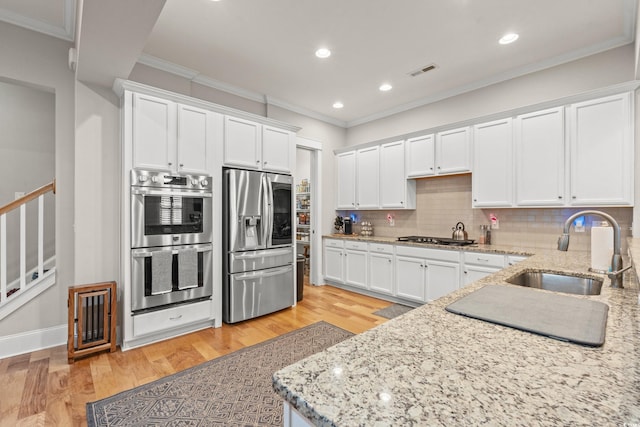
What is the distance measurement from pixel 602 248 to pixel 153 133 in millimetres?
3561

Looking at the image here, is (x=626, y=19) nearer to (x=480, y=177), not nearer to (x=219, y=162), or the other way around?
(x=480, y=177)

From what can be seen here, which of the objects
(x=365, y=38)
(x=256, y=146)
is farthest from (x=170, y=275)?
(x=365, y=38)

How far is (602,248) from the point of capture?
66.8 inches

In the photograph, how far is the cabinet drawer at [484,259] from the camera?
3.25 meters

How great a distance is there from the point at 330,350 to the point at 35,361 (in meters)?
3.14

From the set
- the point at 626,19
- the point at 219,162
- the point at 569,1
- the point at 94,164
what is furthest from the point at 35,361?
the point at 626,19

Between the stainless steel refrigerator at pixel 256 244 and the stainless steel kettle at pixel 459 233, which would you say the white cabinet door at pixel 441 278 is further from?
the stainless steel refrigerator at pixel 256 244

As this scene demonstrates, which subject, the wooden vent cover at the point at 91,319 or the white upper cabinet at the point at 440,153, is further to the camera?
the white upper cabinet at the point at 440,153

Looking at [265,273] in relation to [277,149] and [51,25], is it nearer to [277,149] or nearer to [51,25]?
[277,149]

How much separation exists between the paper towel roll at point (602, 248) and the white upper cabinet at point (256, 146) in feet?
10.2

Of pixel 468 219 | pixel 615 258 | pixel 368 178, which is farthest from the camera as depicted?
pixel 368 178

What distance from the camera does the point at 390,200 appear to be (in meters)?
4.64

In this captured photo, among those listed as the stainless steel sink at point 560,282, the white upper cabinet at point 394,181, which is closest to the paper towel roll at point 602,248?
the stainless steel sink at point 560,282

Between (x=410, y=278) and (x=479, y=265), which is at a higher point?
(x=479, y=265)
